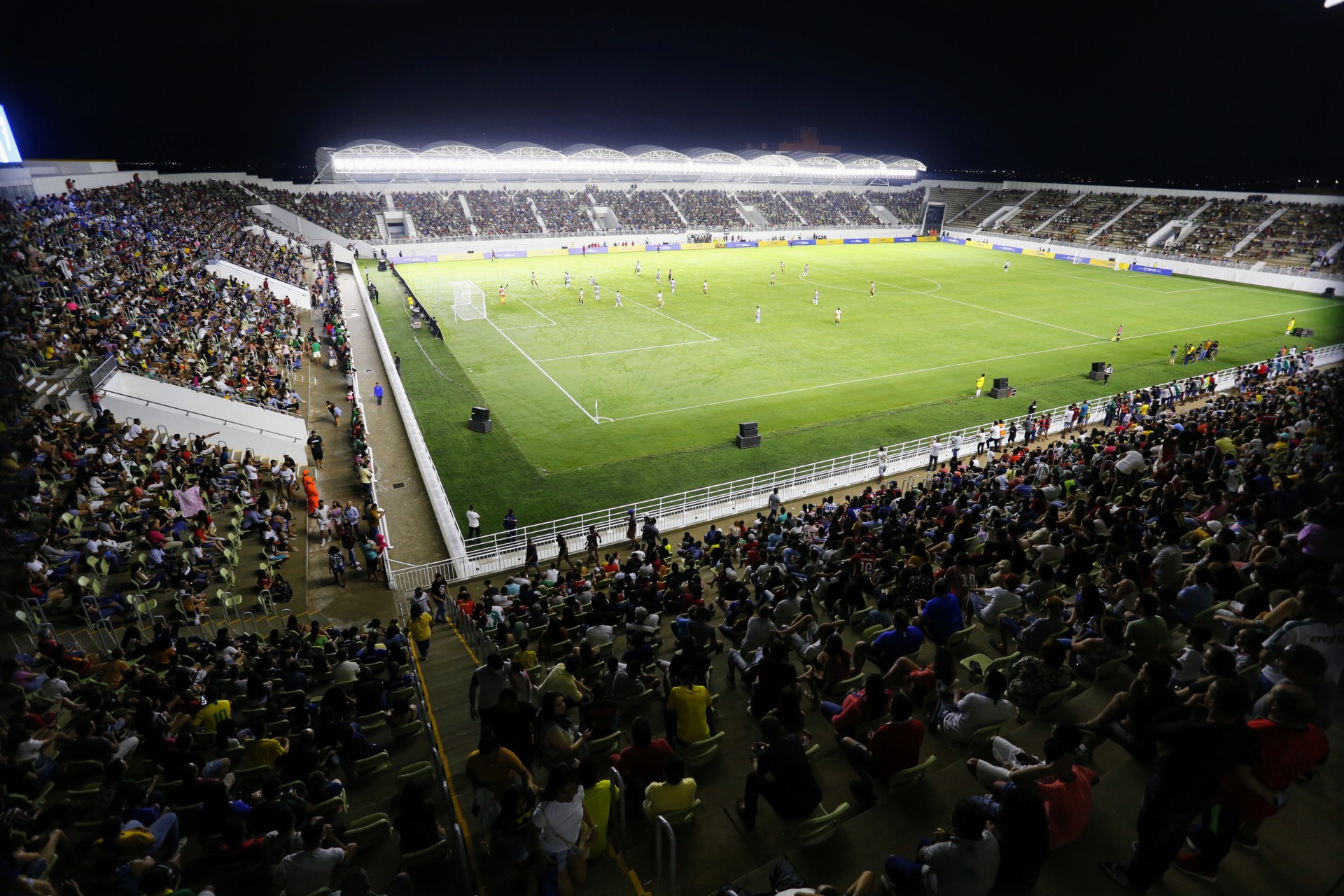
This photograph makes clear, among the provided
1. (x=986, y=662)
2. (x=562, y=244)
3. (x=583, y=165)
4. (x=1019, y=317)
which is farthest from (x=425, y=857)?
(x=583, y=165)

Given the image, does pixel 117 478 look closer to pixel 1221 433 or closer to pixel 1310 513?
pixel 1310 513

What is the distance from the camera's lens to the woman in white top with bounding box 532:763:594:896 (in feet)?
15.4

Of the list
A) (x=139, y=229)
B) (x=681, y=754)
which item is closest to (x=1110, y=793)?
(x=681, y=754)

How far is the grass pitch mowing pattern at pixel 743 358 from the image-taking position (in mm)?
23516

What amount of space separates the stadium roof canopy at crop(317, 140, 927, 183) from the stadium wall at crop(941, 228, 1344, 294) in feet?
74.6

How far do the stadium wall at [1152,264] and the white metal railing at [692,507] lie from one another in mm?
37478

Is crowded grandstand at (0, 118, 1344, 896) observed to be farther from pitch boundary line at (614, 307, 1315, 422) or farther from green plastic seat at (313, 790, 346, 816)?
pitch boundary line at (614, 307, 1315, 422)

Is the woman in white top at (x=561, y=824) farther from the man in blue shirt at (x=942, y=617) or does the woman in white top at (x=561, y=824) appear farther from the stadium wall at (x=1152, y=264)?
the stadium wall at (x=1152, y=264)

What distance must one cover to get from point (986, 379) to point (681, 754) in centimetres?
3033

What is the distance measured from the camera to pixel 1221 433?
16.2 metres

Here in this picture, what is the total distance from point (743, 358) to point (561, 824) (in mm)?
31331

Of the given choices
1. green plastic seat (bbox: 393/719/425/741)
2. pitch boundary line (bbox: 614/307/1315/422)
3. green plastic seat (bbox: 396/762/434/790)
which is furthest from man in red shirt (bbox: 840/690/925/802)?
pitch boundary line (bbox: 614/307/1315/422)

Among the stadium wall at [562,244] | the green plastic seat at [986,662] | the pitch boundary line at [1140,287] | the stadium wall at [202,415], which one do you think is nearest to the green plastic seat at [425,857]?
the green plastic seat at [986,662]

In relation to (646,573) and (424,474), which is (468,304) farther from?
(646,573)
